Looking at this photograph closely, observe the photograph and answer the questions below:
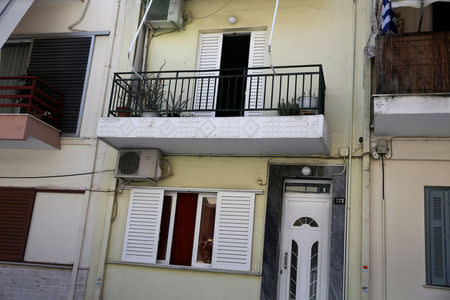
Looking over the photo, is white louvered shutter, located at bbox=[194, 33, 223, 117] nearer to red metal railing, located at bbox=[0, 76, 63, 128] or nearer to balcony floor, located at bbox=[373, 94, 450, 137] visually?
red metal railing, located at bbox=[0, 76, 63, 128]

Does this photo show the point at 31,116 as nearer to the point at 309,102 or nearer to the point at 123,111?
the point at 123,111

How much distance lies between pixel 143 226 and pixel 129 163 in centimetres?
120

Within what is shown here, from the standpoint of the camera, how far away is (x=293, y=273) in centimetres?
778

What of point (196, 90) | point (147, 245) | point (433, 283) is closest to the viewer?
point (433, 283)

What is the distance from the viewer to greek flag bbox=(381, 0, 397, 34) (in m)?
7.35

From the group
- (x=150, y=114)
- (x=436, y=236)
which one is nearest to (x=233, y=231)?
(x=150, y=114)

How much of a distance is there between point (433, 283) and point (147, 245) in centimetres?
484

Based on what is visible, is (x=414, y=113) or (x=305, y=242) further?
(x=305, y=242)

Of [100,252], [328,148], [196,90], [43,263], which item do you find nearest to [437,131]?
[328,148]

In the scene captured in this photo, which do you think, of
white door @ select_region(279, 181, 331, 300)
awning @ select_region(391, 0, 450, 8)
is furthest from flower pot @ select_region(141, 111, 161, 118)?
awning @ select_region(391, 0, 450, 8)

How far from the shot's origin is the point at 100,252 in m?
8.47

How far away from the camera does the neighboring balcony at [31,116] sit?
838 cm

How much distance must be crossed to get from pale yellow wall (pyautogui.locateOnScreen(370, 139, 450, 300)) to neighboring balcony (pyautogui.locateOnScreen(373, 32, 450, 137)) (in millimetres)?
528

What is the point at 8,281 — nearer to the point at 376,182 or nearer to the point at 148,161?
the point at 148,161
